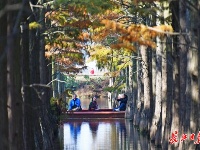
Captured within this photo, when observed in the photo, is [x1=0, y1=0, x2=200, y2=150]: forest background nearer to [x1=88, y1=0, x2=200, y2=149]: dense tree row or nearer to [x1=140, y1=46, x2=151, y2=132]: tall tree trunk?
[x1=88, y1=0, x2=200, y2=149]: dense tree row

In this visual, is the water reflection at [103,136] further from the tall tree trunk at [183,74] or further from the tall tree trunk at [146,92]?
the tall tree trunk at [183,74]

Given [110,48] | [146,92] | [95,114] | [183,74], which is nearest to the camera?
[183,74]

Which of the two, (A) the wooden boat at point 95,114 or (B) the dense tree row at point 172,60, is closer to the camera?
(B) the dense tree row at point 172,60

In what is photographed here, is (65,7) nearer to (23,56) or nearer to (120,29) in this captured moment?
(23,56)

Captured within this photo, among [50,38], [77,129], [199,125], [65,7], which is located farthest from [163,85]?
[77,129]

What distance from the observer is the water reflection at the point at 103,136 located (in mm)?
26375

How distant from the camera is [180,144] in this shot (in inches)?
703

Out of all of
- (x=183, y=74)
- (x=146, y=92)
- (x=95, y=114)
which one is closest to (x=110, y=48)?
(x=183, y=74)

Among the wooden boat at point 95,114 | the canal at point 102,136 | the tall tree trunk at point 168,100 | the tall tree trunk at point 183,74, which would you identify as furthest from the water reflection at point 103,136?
the tall tree trunk at point 183,74

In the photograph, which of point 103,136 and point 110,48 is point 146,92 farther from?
point 110,48

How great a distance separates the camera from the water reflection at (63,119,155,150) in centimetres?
2638

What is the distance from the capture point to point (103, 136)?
105 ft

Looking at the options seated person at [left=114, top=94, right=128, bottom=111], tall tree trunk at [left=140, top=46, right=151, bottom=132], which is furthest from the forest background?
seated person at [left=114, top=94, right=128, bottom=111]

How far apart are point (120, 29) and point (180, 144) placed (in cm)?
462
